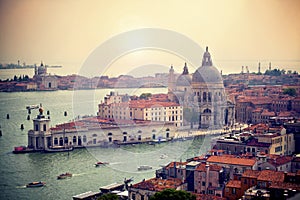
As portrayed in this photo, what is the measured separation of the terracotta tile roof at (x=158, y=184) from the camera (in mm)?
4496

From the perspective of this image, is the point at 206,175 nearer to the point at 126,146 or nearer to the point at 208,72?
the point at 126,146

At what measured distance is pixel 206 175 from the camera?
475 centimetres

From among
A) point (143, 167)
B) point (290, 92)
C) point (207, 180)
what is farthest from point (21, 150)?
point (290, 92)

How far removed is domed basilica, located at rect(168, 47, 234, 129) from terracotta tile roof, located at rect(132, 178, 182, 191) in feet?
18.5

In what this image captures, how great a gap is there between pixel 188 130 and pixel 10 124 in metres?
3.81

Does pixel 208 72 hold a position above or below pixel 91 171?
above

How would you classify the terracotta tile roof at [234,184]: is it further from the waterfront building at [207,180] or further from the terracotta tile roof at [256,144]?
the terracotta tile roof at [256,144]

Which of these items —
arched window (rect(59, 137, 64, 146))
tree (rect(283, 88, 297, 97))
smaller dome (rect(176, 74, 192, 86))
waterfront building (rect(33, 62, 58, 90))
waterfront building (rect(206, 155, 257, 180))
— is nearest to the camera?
waterfront building (rect(206, 155, 257, 180))

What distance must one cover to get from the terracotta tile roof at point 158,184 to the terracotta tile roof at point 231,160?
49cm

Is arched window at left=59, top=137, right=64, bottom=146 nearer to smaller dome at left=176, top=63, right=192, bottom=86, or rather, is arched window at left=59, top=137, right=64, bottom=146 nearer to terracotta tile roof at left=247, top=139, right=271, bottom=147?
terracotta tile roof at left=247, top=139, right=271, bottom=147

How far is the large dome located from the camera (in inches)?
451

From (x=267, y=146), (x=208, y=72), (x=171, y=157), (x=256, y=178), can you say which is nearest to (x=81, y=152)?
(x=171, y=157)

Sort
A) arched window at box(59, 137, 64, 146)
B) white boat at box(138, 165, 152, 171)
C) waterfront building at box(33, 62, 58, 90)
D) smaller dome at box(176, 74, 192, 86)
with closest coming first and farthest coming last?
white boat at box(138, 165, 152, 171) → arched window at box(59, 137, 64, 146) → smaller dome at box(176, 74, 192, 86) → waterfront building at box(33, 62, 58, 90)

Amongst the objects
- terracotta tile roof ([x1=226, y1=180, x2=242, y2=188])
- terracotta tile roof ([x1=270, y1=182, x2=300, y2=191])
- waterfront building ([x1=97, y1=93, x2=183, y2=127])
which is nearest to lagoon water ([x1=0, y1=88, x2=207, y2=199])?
terracotta tile roof ([x1=226, y1=180, x2=242, y2=188])
